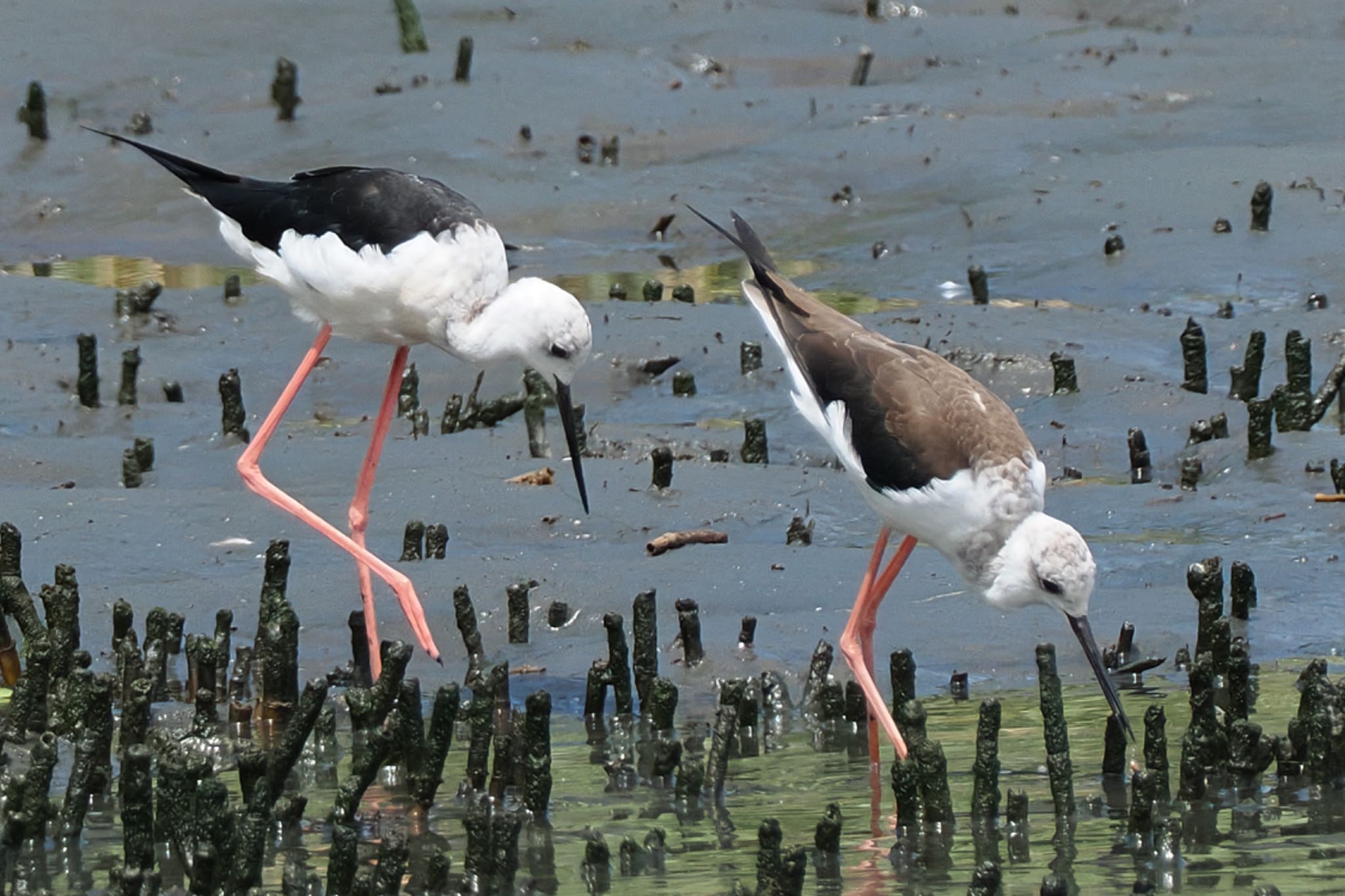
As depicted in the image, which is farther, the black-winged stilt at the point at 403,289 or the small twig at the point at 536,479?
the small twig at the point at 536,479

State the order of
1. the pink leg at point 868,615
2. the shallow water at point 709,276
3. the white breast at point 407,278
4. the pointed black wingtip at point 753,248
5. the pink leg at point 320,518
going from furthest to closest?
the shallow water at point 709,276 → the white breast at point 407,278 → the pointed black wingtip at point 753,248 → the pink leg at point 320,518 → the pink leg at point 868,615

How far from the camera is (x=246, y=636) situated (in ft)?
22.9

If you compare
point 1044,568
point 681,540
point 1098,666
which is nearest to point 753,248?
point 681,540

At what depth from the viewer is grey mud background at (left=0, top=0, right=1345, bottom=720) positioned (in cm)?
758

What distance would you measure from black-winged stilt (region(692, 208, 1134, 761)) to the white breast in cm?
114

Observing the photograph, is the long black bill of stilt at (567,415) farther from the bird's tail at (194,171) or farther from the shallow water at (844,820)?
the bird's tail at (194,171)

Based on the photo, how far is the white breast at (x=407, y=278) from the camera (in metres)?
7.12

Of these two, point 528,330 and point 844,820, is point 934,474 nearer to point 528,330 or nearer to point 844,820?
point 844,820

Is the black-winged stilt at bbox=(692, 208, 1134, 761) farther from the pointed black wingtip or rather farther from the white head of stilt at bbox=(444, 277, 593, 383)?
the white head of stilt at bbox=(444, 277, 593, 383)

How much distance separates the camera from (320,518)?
755 centimetres

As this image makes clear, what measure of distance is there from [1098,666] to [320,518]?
308cm

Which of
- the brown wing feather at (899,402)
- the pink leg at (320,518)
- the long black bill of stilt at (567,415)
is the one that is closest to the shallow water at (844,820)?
the pink leg at (320,518)

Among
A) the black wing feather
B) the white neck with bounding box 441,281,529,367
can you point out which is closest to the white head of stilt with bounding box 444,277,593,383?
the white neck with bounding box 441,281,529,367

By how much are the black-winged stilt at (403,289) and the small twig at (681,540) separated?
1.44 feet
